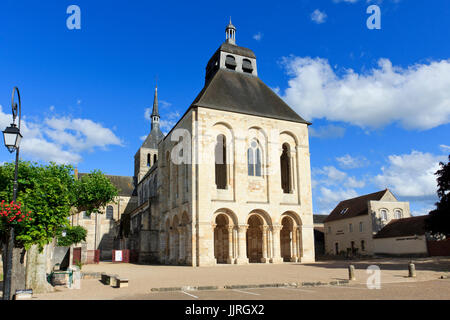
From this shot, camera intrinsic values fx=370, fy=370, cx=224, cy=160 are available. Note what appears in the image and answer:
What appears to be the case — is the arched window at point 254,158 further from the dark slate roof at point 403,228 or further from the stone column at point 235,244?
the dark slate roof at point 403,228

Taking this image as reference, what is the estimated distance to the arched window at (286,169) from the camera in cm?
3177

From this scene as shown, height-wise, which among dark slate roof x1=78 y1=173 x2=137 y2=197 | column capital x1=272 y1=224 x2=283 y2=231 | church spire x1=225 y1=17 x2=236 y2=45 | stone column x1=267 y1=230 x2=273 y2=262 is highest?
church spire x1=225 y1=17 x2=236 y2=45

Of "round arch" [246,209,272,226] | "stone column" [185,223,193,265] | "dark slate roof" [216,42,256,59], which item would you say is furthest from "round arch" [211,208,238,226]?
"dark slate roof" [216,42,256,59]

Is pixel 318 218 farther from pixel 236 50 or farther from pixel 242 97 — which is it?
pixel 242 97

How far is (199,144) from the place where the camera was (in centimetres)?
2784

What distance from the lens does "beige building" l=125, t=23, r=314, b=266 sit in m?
27.5

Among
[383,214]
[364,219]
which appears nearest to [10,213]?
[364,219]

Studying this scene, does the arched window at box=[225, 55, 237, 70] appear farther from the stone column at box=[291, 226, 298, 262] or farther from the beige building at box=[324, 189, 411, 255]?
the beige building at box=[324, 189, 411, 255]

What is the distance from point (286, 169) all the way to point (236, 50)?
41.1 feet

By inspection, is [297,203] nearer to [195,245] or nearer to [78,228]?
[195,245]

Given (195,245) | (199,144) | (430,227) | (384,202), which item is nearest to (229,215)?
(195,245)

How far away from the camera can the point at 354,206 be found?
47281 millimetres

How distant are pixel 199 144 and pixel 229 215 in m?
5.83
